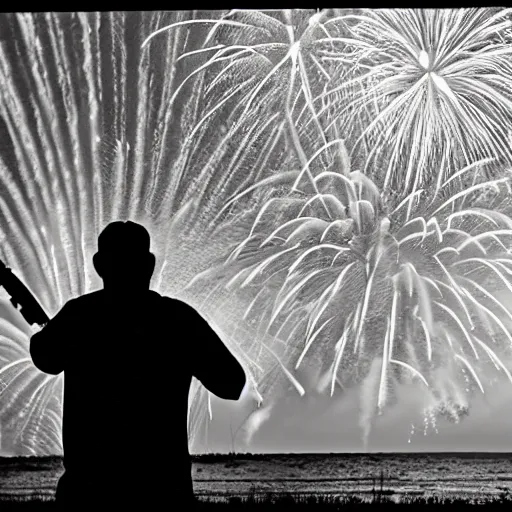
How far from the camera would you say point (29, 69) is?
12586 mm

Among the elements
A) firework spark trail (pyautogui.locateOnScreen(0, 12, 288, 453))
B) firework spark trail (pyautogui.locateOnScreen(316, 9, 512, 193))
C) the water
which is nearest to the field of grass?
the water

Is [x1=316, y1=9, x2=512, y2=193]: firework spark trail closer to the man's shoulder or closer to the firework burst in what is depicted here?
the firework burst

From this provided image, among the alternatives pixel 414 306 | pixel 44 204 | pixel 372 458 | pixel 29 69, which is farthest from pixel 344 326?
pixel 29 69

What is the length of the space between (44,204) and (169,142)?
1891 millimetres

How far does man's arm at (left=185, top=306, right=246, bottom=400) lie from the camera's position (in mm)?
1985

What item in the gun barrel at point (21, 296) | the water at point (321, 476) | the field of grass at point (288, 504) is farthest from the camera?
the water at point (321, 476)

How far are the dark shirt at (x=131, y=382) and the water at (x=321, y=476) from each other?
866 cm

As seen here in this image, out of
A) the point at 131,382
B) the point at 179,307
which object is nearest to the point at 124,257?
the point at 179,307

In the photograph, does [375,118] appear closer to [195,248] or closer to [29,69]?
[195,248]

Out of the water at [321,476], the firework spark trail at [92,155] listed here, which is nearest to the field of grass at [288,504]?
the water at [321,476]

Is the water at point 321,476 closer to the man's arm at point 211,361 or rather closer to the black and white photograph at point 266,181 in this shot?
the black and white photograph at point 266,181

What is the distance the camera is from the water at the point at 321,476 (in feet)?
37.8

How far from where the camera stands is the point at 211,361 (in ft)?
6.54

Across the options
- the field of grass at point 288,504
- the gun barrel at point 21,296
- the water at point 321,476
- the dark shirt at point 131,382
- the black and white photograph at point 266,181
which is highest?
the black and white photograph at point 266,181
